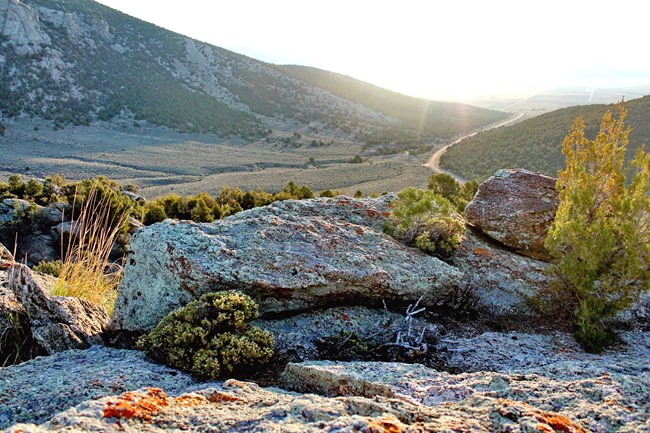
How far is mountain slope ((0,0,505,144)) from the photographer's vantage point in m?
65.7

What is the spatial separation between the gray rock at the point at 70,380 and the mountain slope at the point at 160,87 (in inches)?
2553

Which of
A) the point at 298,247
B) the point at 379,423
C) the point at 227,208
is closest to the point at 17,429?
the point at 379,423

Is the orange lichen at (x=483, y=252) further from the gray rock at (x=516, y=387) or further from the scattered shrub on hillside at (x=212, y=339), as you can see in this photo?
the scattered shrub on hillside at (x=212, y=339)

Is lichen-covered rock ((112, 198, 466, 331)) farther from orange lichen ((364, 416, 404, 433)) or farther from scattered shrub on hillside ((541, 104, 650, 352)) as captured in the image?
orange lichen ((364, 416, 404, 433))

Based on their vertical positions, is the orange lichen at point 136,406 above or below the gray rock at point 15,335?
above

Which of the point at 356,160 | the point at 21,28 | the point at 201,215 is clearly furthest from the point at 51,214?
the point at 21,28

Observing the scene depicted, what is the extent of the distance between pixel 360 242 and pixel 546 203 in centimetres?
420

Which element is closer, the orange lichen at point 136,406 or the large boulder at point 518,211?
the orange lichen at point 136,406

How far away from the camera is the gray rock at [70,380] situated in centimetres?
347

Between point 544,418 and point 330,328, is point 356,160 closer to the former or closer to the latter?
point 330,328

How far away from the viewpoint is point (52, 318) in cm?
527

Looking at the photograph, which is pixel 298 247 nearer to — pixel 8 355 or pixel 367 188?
pixel 8 355

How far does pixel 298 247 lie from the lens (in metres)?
5.94

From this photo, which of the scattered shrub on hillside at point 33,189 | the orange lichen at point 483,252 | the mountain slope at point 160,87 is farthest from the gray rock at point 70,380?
the mountain slope at point 160,87
